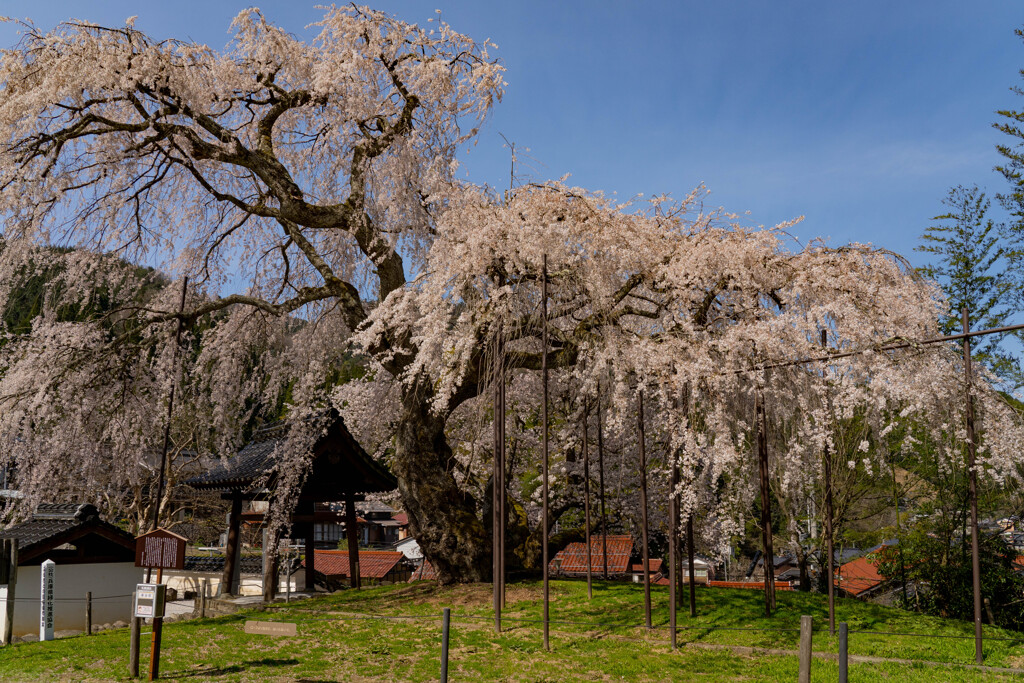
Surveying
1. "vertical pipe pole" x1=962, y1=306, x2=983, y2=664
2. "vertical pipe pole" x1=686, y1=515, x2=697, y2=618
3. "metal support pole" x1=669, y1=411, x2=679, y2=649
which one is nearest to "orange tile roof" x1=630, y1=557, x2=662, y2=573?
"vertical pipe pole" x1=686, y1=515, x2=697, y2=618

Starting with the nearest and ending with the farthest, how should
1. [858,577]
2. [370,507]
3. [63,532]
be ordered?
[63,532] < [858,577] < [370,507]

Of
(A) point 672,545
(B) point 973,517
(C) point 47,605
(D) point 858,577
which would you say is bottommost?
(D) point 858,577

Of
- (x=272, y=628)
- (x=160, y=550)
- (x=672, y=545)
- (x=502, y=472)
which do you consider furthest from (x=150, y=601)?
(x=672, y=545)

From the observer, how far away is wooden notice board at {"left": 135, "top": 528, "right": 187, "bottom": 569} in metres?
9.62

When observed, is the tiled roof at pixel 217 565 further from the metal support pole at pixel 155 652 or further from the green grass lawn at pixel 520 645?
the metal support pole at pixel 155 652

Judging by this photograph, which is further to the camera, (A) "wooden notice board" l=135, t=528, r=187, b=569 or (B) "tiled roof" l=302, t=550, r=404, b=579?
(B) "tiled roof" l=302, t=550, r=404, b=579

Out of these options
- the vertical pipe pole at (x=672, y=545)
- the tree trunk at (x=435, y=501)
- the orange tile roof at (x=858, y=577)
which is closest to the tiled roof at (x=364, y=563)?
the tree trunk at (x=435, y=501)

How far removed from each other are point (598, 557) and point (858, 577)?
7741 millimetres

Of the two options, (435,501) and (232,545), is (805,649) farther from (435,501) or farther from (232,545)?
(232,545)

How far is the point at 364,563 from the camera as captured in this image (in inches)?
1164

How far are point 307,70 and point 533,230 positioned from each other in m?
7.11

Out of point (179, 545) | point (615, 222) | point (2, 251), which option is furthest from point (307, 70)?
point (179, 545)

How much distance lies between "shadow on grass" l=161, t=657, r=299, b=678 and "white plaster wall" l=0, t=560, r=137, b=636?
659cm

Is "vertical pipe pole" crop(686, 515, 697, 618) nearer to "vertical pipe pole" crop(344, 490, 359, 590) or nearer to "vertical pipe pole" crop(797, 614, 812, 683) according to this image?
"vertical pipe pole" crop(797, 614, 812, 683)
